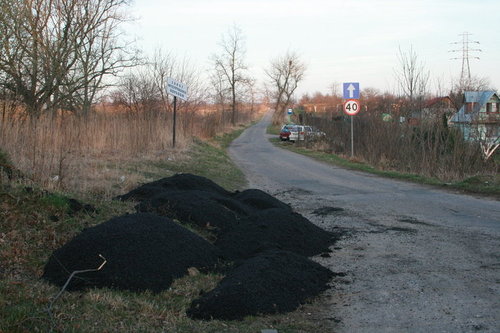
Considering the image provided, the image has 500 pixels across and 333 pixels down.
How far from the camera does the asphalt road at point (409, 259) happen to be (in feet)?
13.7

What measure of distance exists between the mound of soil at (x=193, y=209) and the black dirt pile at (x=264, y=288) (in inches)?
79.8

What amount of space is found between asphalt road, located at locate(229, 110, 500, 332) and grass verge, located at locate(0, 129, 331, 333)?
65 centimetres

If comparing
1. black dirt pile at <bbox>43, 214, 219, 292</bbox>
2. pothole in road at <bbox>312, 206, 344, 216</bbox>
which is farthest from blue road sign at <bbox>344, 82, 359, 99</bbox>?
black dirt pile at <bbox>43, 214, 219, 292</bbox>

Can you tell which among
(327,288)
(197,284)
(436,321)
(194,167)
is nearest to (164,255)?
(197,284)

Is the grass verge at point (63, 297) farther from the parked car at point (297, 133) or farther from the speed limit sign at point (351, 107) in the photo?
the parked car at point (297, 133)

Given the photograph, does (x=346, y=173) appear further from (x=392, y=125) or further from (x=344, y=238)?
(x=344, y=238)

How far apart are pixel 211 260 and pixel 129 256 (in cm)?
110

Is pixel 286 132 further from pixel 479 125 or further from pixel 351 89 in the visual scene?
pixel 479 125

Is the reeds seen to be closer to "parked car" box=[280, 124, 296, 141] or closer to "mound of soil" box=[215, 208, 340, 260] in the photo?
"mound of soil" box=[215, 208, 340, 260]

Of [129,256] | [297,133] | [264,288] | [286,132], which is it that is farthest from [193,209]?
[286,132]

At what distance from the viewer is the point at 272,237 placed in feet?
20.5

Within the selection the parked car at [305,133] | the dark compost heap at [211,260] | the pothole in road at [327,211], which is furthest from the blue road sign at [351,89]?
the dark compost heap at [211,260]

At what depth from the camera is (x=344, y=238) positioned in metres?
7.27

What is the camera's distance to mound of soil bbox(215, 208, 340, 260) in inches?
232
